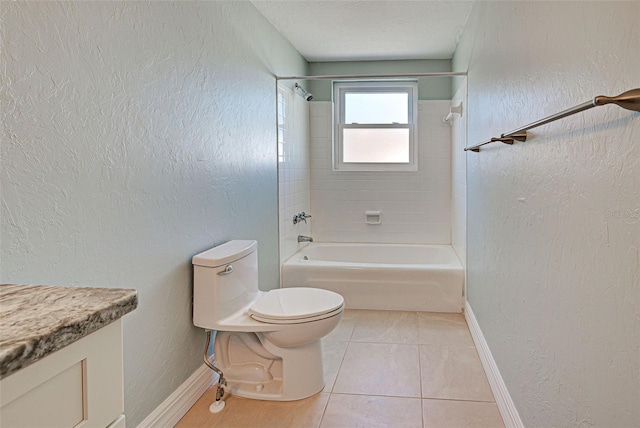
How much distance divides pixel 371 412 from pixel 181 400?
0.84 m

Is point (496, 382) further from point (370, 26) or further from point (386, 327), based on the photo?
point (370, 26)

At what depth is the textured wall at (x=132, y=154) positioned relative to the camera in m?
1.16

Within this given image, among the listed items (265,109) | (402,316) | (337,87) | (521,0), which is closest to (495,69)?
(521,0)

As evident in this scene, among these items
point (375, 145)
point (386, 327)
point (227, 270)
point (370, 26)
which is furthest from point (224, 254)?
point (375, 145)

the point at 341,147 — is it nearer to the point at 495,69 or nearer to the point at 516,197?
the point at 495,69

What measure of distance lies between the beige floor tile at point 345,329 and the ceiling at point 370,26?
217cm

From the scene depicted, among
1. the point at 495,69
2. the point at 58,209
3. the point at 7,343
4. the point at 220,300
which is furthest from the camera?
the point at 495,69

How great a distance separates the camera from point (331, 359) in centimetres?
257

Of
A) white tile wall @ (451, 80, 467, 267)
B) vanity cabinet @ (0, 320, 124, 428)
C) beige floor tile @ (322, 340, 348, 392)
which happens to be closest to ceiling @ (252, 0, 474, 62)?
white tile wall @ (451, 80, 467, 267)

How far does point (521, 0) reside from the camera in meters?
1.67

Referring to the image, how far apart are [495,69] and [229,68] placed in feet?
4.55

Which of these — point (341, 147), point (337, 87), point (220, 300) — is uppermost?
point (337, 87)

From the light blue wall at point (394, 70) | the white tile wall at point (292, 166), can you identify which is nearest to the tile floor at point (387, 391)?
the white tile wall at point (292, 166)

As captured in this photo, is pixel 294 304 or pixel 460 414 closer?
pixel 460 414
